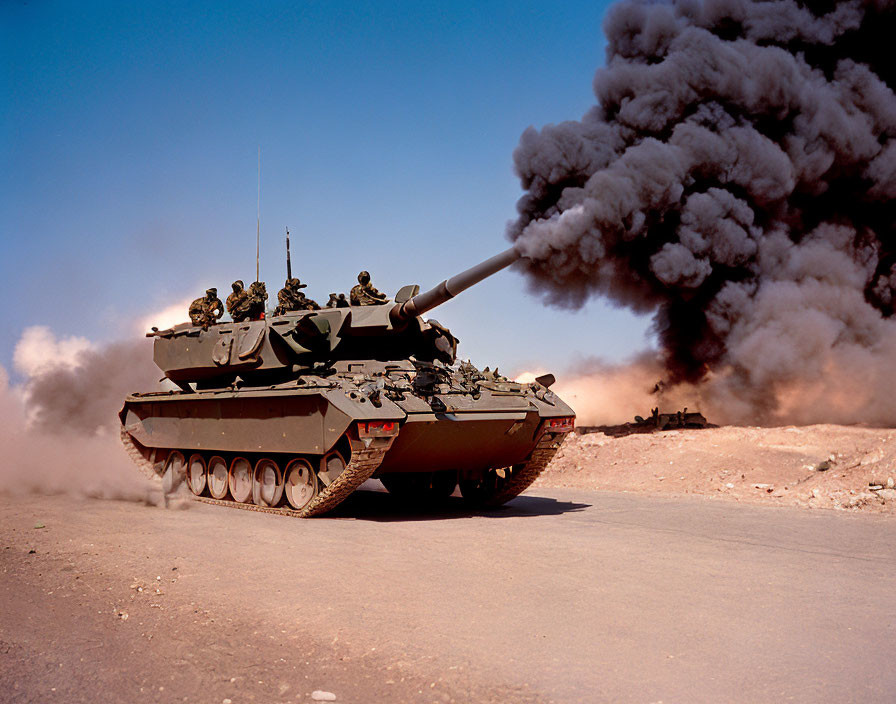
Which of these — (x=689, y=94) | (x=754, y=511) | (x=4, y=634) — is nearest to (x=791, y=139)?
(x=689, y=94)

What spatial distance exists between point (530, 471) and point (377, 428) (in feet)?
11.9

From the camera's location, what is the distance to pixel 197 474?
1464 cm

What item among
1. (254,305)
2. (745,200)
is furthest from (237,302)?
(745,200)

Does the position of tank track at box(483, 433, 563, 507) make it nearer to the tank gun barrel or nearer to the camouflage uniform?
the tank gun barrel

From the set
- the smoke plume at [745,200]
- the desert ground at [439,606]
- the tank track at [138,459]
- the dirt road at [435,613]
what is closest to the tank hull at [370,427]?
the desert ground at [439,606]

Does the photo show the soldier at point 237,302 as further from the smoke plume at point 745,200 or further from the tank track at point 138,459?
the smoke plume at point 745,200

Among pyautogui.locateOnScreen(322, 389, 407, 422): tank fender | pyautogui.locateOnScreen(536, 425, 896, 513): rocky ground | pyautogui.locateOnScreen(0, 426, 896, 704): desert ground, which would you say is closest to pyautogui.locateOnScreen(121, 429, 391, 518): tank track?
pyautogui.locateOnScreen(0, 426, 896, 704): desert ground

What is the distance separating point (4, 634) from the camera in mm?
5070

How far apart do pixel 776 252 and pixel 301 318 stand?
59.9 ft

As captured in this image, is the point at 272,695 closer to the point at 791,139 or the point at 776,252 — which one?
Answer: the point at 776,252

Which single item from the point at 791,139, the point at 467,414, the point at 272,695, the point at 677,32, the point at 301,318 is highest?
the point at 677,32

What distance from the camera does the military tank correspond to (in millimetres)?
11211

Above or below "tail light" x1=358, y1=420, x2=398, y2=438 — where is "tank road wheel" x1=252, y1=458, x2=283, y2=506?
below

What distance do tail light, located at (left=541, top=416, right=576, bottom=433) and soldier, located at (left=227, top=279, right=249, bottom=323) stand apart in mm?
5546
